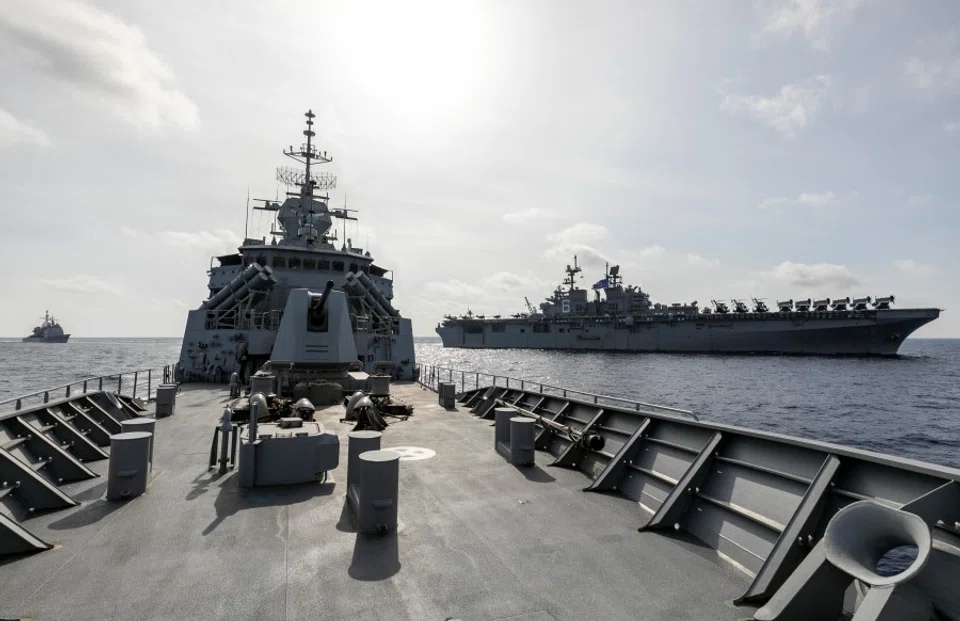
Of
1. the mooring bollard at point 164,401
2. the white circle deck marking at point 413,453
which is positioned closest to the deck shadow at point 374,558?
the white circle deck marking at point 413,453

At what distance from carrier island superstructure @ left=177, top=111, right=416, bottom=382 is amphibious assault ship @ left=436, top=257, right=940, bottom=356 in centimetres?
6157

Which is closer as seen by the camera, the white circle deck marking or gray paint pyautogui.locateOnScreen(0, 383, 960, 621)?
gray paint pyautogui.locateOnScreen(0, 383, 960, 621)

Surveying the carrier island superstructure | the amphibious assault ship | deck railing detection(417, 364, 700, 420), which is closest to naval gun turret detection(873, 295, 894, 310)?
the amphibious assault ship

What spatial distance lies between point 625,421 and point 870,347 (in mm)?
78548

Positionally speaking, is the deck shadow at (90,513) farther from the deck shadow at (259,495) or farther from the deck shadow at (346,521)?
the deck shadow at (346,521)

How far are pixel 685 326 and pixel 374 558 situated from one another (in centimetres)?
7997

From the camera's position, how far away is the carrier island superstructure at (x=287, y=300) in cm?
2044

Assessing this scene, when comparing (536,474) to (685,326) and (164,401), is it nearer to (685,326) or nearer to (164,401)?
(164,401)

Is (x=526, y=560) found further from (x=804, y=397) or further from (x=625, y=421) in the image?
(x=804, y=397)

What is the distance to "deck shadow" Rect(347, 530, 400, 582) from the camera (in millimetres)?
4047

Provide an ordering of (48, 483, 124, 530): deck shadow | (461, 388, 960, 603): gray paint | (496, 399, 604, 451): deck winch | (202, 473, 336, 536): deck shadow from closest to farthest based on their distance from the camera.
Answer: (461, 388, 960, 603): gray paint < (48, 483, 124, 530): deck shadow < (202, 473, 336, 536): deck shadow < (496, 399, 604, 451): deck winch

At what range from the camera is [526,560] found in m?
4.37

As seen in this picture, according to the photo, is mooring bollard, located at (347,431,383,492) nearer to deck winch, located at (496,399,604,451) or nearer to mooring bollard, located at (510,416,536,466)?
mooring bollard, located at (510,416,536,466)

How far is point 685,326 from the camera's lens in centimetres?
7631
